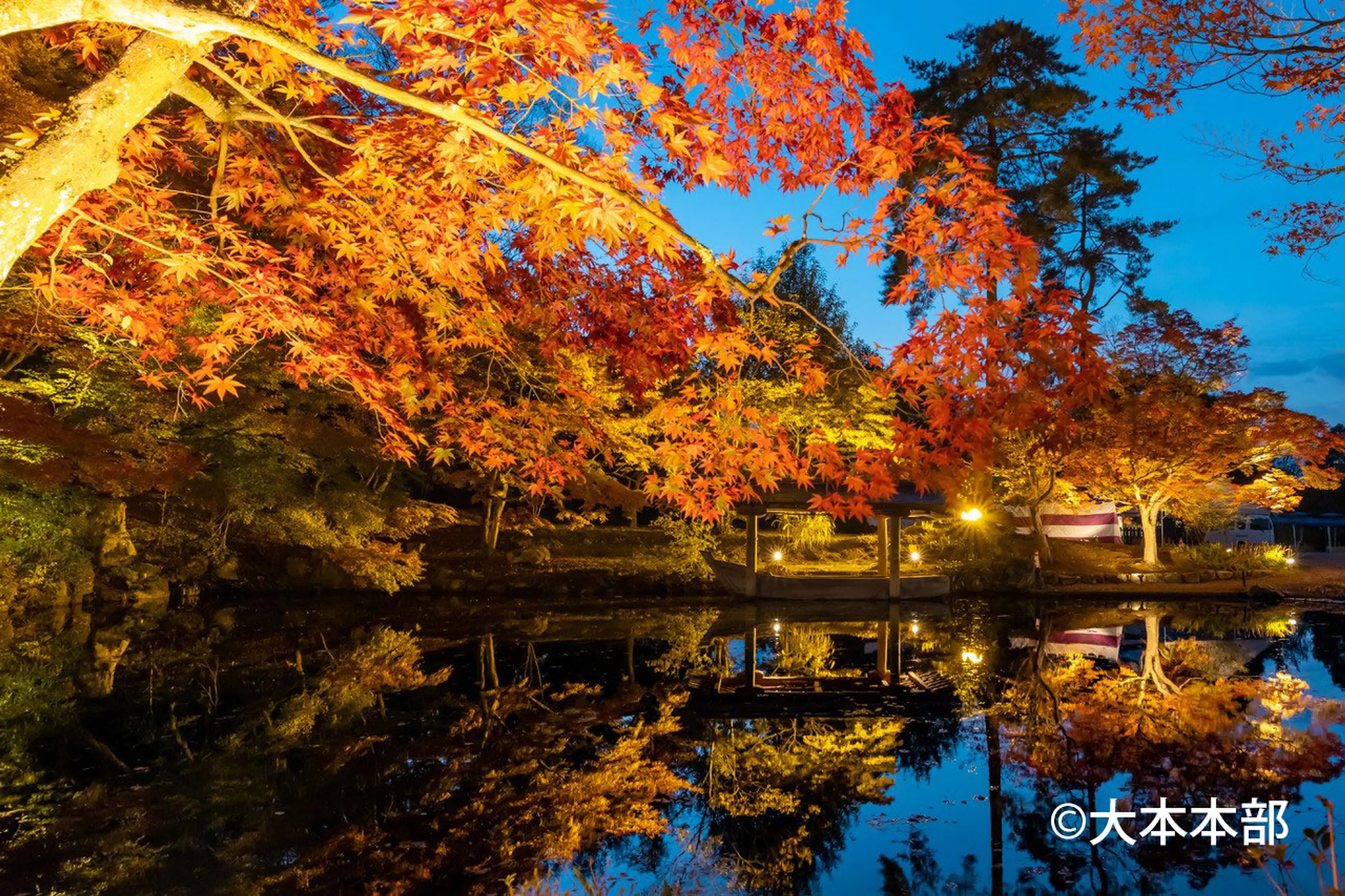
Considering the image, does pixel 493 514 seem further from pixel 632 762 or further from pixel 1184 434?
pixel 1184 434

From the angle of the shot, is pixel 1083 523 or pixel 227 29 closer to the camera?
pixel 227 29

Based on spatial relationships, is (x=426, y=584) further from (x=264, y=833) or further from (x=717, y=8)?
(x=717, y=8)

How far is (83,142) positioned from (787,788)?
18.5ft

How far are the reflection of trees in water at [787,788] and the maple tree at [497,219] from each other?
225cm

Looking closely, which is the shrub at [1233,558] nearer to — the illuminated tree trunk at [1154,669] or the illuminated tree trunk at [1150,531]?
the illuminated tree trunk at [1150,531]

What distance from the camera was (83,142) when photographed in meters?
2.75

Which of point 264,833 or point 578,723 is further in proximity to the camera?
point 578,723

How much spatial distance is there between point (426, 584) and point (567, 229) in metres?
13.5

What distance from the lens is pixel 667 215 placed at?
322 cm

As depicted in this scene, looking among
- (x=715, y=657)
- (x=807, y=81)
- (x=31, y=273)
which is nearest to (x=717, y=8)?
(x=807, y=81)

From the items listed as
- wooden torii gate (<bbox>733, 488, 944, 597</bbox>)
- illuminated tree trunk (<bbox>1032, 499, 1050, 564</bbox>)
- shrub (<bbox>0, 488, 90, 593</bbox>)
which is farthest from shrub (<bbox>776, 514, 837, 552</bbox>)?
shrub (<bbox>0, 488, 90, 593</bbox>)

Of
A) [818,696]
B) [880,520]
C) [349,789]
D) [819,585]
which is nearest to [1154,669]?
[818,696]

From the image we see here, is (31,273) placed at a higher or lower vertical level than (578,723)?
higher

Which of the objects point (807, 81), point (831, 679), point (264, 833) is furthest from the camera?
point (831, 679)
